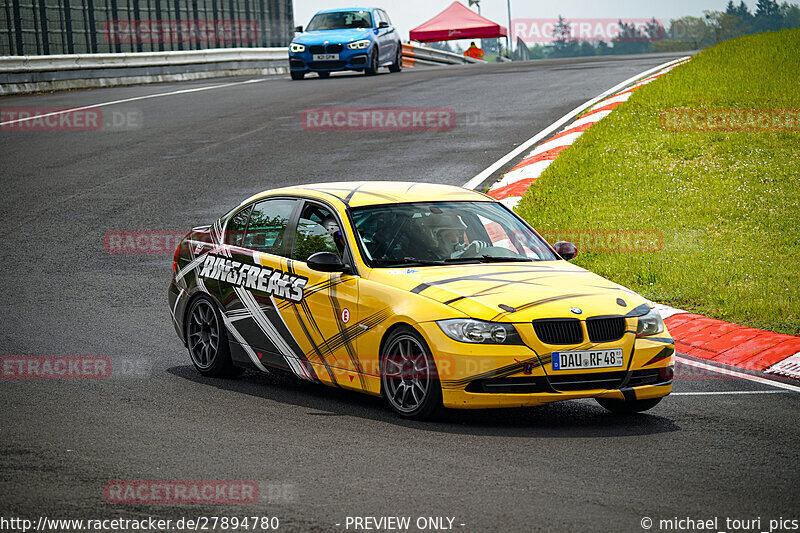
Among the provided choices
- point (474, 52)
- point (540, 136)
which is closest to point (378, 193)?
point (540, 136)

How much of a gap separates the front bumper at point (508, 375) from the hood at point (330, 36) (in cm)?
2401

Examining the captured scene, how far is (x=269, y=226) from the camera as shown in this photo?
8750 millimetres

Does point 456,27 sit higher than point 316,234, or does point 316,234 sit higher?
point 456,27

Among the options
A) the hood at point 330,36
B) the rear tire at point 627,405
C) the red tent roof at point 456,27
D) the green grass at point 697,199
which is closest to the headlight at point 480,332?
the rear tire at point 627,405

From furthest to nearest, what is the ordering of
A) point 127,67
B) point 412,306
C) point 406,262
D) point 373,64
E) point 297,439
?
1. point 127,67
2. point 373,64
3. point 406,262
4. point 412,306
5. point 297,439

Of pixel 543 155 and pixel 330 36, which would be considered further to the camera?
pixel 330 36

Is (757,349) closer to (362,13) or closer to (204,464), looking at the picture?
(204,464)

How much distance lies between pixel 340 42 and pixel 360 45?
2.25ft

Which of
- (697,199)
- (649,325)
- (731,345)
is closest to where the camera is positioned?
(649,325)

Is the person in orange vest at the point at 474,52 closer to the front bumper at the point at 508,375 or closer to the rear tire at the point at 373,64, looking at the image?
the rear tire at the point at 373,64

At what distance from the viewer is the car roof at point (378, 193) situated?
27.5 ft

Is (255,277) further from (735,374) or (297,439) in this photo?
(735,374)

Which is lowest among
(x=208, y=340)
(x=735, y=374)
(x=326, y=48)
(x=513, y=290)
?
(x=735, y=374)

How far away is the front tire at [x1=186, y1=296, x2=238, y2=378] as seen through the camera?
29.1 ft
